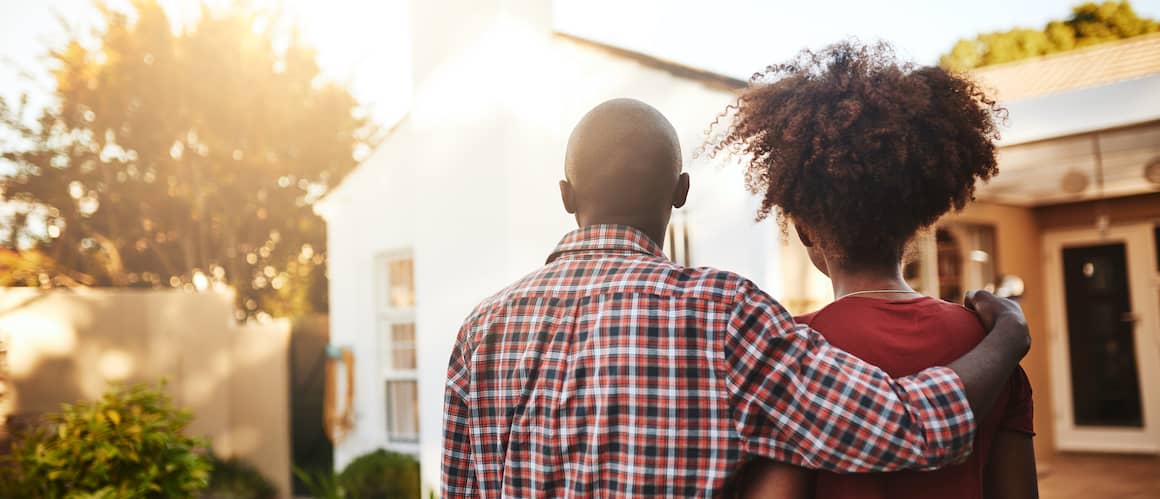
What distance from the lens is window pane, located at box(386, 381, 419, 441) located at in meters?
8.57

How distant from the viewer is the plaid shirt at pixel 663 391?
1116mm

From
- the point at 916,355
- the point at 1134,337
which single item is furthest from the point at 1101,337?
the point at 916,355

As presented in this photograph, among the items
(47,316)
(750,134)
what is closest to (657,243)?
(750,134)

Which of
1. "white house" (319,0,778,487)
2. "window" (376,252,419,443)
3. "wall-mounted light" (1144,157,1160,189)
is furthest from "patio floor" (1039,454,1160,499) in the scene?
"window" (376,252,419,443)

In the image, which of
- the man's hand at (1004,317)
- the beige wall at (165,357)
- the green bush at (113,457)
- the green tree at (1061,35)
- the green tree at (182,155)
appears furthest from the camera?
the green tree at (1061,35)

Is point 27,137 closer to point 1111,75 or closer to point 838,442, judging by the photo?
point 1111,75

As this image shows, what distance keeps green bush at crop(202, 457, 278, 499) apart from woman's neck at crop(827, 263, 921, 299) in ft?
24.6

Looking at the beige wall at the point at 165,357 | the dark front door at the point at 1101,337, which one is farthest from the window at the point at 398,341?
the dark front door at the point at 1101,337

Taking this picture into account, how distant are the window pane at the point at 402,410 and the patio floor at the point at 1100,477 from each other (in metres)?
5.25

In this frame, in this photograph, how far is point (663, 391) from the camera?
1181mm

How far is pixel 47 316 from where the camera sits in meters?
7.28

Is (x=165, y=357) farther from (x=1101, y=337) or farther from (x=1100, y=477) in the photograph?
(x=1101, y=337)

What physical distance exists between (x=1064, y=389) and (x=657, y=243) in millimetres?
9945

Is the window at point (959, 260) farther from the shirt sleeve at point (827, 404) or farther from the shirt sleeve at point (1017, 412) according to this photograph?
the shirt sleeve at point (827, 404)
